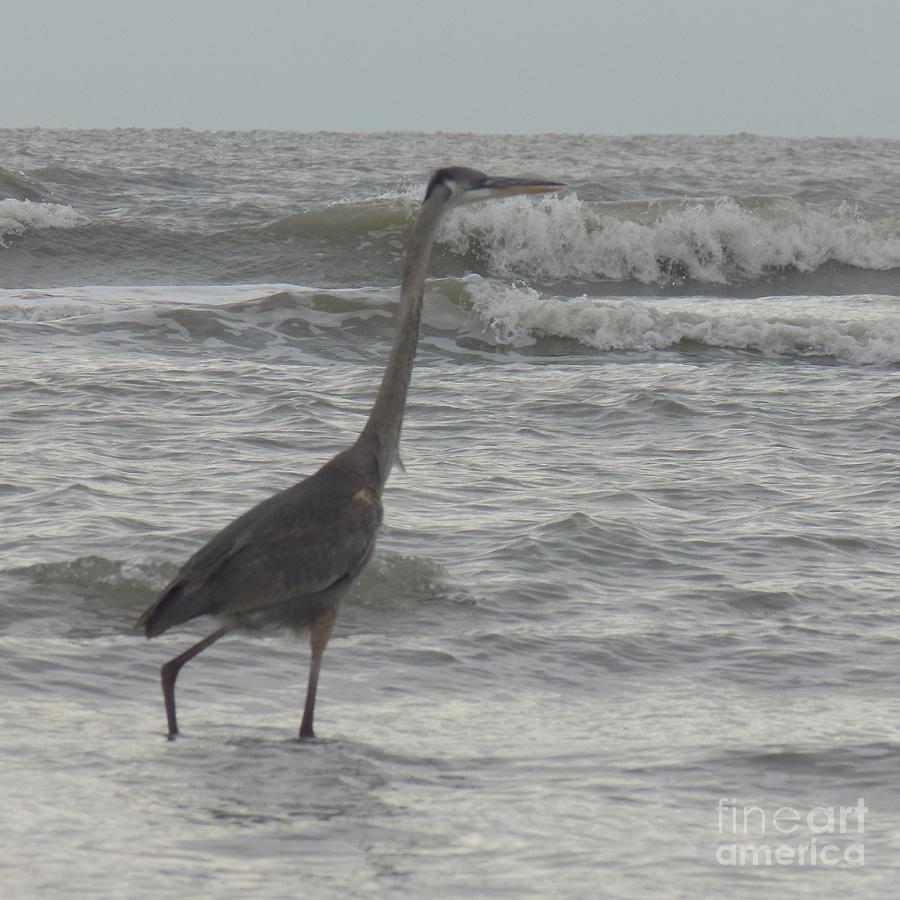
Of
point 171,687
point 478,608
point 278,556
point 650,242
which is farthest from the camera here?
point 650,242

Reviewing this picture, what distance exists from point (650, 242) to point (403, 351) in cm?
1479

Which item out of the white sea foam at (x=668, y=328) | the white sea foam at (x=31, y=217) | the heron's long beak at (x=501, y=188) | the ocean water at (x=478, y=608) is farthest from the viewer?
the white sea foam at (x=31, y=217)

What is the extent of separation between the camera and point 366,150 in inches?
1451

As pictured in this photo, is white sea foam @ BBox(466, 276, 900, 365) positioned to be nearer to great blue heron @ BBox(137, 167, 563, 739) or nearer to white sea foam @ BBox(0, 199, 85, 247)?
→ white sea foam @ BBox(0, 199, 85, 247)

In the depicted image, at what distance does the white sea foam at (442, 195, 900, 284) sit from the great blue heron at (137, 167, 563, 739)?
14.1 meters

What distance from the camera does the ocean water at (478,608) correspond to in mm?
3619

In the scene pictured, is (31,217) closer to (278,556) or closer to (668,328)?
(668,328)

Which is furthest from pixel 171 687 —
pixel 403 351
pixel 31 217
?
pixel 31 217

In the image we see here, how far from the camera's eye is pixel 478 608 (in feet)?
19.3

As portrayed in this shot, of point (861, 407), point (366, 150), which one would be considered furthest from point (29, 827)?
point (366, 150)

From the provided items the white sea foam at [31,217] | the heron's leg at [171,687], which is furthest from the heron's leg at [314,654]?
the white sea foam at [31,217]

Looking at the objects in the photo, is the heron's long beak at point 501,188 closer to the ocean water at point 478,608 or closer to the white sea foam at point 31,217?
the ocean water at point 478,608

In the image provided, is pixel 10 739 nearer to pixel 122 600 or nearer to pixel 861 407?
pixel 122 600

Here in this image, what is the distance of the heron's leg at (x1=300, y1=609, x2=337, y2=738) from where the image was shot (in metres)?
4.43
